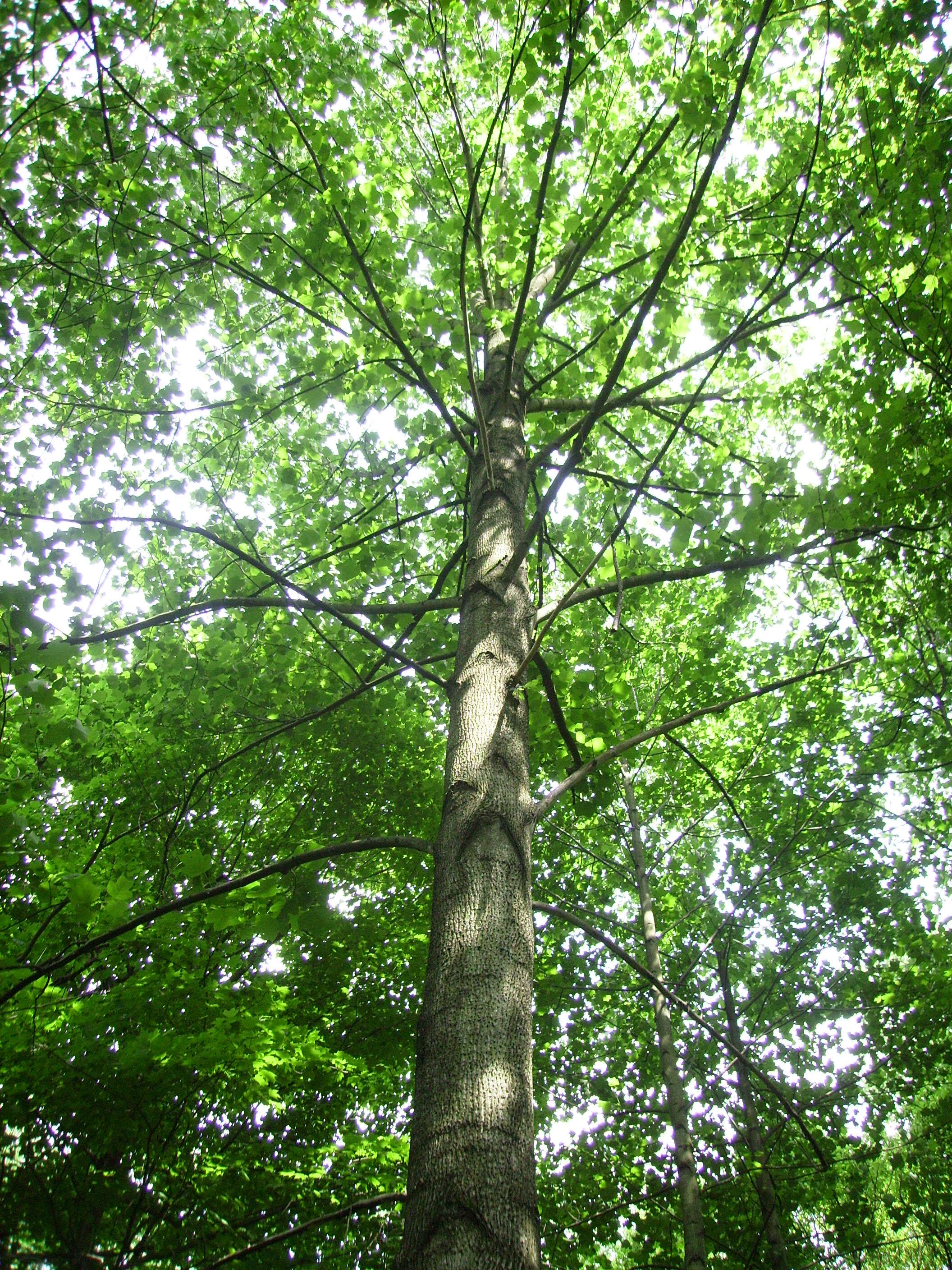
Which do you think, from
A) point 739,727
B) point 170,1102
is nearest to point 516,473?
point 170,1102

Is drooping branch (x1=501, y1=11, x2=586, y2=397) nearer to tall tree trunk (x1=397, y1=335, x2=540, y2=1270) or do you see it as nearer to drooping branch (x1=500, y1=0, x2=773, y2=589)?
drooping branch (x1=500, y1=0, x2=773, y2=589)

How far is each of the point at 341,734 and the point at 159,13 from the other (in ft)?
17.7

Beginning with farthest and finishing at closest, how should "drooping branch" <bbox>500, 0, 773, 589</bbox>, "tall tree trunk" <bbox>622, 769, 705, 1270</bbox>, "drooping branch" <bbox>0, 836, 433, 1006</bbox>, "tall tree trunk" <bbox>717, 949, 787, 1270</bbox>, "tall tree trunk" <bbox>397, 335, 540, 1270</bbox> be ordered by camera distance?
"tall tree trunk" <bbox>717, 949, 787, 1270</bbox>, "tall tree trunk" <bbox>622, 769, 705, 1270</bbox>, "drooping branch" <bbox>0, 836, 433, 1006</bbox>, "drooping branch" <bbox>500, 0, 773, 589</bbox>, "tall tree trunk" <bbox>397, 335, 540, 1270</bbox>

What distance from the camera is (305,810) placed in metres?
7.21

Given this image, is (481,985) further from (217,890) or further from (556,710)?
(556,710)

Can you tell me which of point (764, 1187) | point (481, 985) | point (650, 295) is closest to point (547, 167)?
Answer: point (650, 295)

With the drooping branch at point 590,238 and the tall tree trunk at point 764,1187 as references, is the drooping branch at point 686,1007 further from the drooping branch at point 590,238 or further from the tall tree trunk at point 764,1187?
the tall tree trunk at point 764,1187

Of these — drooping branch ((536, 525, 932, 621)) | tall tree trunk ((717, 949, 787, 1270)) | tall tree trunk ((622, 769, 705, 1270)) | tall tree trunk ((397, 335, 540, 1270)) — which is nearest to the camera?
tall tree trunk ((397, 335, 540, 1270))

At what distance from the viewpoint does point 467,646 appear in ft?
7.09

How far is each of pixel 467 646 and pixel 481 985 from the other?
40.4 inches

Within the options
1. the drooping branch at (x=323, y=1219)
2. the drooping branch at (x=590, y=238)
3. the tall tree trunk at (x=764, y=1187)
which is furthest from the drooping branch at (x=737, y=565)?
the tall tree trunk at (x=764, y=1187)

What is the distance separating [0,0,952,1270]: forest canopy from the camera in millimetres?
2107

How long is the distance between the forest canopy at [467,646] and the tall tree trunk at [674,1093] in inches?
1.9

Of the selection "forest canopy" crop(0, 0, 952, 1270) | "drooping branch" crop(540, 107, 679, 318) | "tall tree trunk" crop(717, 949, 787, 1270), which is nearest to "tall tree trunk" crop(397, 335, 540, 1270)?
"forest canopy" crop(0, 0, 952, 1270)
